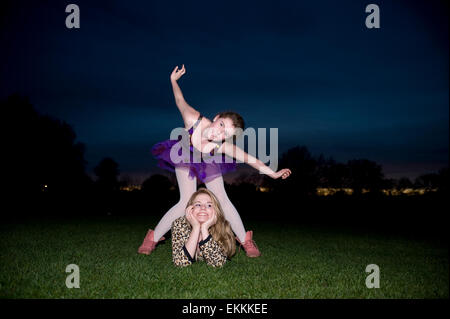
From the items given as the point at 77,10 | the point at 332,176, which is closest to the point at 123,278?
the point at 77,10

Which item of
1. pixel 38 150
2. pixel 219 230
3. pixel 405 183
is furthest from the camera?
pixel 405 183

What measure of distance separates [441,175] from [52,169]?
42846 millimetres

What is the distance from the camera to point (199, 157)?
436 cm

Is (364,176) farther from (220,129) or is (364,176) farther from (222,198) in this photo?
(220,129)

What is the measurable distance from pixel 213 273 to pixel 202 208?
0.87 meters

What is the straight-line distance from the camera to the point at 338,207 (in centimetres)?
2159

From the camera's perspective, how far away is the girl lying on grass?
384 cm

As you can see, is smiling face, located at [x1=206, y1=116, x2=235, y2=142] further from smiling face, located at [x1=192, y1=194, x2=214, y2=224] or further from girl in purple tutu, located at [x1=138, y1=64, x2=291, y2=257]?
smiling face, located at [x1=192, y1=194, x2=214, y2=224]

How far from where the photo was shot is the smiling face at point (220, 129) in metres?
4.07

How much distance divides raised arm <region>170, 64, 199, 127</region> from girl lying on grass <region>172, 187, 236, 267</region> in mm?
988

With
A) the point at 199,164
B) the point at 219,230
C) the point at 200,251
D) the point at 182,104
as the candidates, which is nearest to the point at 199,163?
the point at 199,164

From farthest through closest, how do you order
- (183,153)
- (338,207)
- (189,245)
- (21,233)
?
(338,207) → (21,233) → (183,153) → (189,245)
